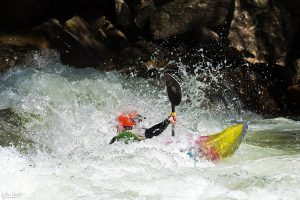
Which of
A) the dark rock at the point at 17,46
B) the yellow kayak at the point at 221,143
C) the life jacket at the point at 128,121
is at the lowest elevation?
the yellow kayak at the point at 221,143

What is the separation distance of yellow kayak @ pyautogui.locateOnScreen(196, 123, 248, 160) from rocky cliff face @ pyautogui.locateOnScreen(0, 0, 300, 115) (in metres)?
3.69

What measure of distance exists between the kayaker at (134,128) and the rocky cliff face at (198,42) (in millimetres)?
4051

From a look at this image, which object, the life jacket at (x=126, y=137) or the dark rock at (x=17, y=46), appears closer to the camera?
the life jacket at (x=126, y=137)

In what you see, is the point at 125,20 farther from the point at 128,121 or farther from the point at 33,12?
the point at 128,121

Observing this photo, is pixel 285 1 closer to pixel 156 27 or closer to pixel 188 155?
pixel 156 27

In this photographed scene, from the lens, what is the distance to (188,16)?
33.6 ft

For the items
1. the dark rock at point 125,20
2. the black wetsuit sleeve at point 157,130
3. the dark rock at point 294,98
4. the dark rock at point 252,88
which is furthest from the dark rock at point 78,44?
the black wetsuit sleeve at point 157,130

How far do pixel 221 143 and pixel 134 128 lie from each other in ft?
3.78

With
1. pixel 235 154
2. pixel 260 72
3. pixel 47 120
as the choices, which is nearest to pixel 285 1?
pixel 260 72

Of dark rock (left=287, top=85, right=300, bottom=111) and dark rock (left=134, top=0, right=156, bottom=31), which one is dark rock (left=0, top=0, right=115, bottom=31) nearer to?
dark rock (left=134, top=0, right=156, bottom=31)

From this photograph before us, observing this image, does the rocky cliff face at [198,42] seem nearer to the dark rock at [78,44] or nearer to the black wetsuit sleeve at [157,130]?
the dark rock at [78,44]

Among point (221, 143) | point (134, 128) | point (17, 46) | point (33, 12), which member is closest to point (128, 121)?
point (134, 128)

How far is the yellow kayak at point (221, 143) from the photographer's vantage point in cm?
562

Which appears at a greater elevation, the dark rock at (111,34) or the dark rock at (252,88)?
the dark rock at (111,34)
